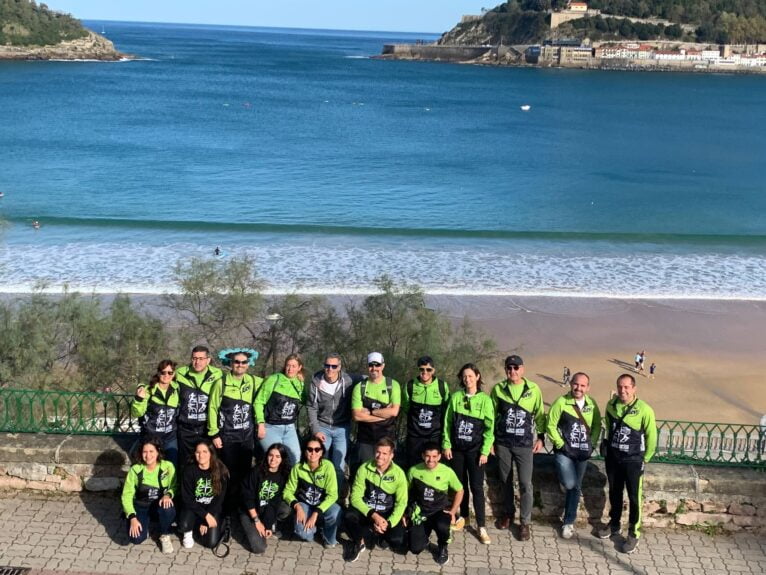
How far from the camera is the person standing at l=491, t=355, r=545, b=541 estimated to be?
307 inches

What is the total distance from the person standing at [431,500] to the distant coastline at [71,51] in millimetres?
150879

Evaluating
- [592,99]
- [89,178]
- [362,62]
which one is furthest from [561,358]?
[362,62]

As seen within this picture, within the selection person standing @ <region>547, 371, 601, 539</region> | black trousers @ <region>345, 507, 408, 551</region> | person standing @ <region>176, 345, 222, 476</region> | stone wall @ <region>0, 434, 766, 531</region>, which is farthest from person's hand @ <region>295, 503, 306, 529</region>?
person standing @ <region>547, 371, 601, 539</region>

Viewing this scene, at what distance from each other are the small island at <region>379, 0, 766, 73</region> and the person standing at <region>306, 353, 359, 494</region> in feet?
525

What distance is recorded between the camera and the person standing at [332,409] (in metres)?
8.10

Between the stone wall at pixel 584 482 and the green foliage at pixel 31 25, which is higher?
the green foliage at pixel 31 25

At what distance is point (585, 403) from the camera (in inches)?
307

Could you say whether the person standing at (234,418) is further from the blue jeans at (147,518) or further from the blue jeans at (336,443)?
the blue jeans at (336,443)

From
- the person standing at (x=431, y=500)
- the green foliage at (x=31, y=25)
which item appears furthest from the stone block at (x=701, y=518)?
the green foliage at (x=31, y=25)

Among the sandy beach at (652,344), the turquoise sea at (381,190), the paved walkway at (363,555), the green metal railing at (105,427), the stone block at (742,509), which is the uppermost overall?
the green metal railing at (105,427)

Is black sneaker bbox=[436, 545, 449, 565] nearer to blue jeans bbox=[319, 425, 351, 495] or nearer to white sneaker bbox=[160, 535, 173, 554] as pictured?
blue jeans bbox=[319, 425, 351, 495]

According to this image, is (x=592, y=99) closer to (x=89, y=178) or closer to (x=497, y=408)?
(x=89, y=178)

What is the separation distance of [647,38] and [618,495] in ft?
580

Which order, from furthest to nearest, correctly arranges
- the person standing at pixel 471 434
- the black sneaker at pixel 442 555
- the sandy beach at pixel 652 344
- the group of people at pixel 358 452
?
the sandy beach at pixel 652 344 < the person standing at pixel 471 434 < the group of people at pixel 358 452 < the black sneaker at pixel 442 555
